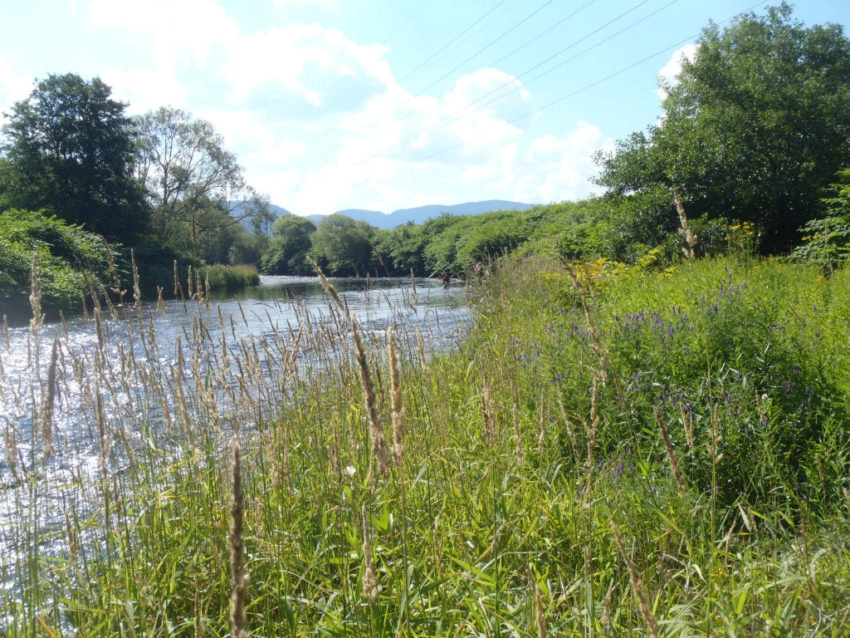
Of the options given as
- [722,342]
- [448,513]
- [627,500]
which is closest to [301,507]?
[448,513]

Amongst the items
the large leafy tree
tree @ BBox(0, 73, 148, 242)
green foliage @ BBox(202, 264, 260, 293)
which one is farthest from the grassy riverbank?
tree @ BBox(0, 73, 148, 242)

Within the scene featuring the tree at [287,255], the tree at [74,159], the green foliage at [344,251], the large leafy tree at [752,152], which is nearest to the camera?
the large leafy tree at [752,152]

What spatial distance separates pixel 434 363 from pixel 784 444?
274 cm

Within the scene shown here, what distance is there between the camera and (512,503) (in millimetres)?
2316

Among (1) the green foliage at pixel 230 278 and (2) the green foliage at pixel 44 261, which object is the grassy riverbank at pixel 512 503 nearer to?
(2) the green foliage at pixel 44 261

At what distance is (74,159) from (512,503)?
3437cm

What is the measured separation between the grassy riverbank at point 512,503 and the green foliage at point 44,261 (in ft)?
32.4

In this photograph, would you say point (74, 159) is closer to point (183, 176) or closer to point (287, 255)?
point (183, 176)

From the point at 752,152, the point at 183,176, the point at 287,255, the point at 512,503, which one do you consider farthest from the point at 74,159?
the point at 512,503

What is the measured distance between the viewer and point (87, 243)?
19938mm

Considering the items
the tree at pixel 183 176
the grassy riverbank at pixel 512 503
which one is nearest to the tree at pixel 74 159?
the tree at pixel 183 176

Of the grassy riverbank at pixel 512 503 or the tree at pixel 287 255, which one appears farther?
the tree at pixel 287 255

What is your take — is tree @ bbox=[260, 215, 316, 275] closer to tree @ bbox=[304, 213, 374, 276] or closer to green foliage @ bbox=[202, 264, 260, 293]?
tree @ bbox=[304, 213, 374, 276]

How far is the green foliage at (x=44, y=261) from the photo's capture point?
1421 centimetres
